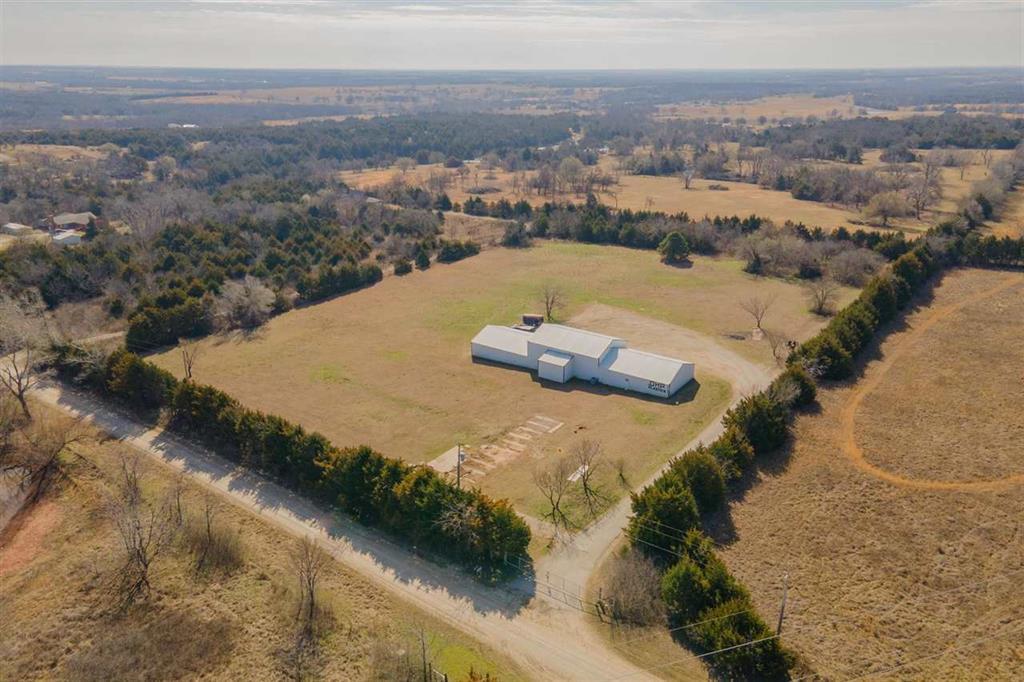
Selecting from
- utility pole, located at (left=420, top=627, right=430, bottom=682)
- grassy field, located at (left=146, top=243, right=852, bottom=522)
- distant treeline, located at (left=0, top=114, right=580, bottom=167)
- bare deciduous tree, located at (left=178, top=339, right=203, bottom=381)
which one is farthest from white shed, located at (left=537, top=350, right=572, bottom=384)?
distant treeline, located at (left=0, top=114, right=580, bottom=167)

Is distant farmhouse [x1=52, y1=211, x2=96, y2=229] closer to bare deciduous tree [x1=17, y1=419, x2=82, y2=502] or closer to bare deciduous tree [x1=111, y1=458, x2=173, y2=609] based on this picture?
bare deciduous tree [x1=17, y1=419, x2=82, y2=502]

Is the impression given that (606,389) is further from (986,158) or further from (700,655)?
(986,158)

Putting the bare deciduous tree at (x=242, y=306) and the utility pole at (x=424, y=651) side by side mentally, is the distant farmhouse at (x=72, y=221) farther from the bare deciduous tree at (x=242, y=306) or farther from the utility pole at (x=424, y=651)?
the utility pole at (x=424, y=651)

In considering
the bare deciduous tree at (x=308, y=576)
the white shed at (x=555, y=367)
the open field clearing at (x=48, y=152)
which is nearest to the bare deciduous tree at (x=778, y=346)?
the white shed at (x=555, y=367)

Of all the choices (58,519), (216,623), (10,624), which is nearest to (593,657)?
(216,623)

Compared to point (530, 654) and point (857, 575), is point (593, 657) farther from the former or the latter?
point (857, 575)
